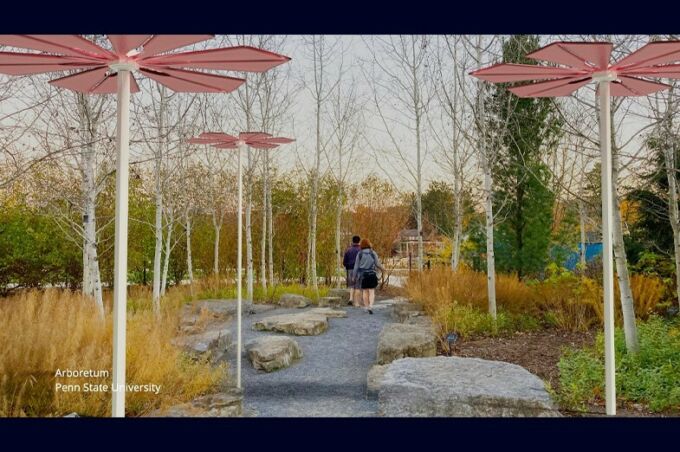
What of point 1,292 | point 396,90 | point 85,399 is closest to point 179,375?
point 85,399

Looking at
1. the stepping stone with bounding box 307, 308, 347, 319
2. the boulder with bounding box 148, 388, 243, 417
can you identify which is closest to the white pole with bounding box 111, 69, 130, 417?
the boulder with bounding box 148, 388, 243, 417

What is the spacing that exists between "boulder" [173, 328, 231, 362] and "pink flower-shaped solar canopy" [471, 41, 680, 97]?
3687 mm

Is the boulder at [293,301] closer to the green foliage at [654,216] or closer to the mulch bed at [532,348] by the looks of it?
the mulch bed at [532,348]

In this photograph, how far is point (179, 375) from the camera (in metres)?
4.14

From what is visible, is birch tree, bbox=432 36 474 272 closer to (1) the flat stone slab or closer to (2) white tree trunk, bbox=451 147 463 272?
(2) white tree trunk, bbox=451 147 463 272

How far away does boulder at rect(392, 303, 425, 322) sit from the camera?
22.3 ft

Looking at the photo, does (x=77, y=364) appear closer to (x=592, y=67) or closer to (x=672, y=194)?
(x=592, y=67)

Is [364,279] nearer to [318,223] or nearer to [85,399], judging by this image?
[318,223]

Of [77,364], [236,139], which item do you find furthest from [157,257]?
[77,364]

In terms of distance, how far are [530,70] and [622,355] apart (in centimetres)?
330

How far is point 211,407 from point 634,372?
3.76 m

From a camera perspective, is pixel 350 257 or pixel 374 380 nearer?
pixel 374 380

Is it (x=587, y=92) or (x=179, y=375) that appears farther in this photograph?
(x=587, y=92)

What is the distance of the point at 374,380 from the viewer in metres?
4.71
